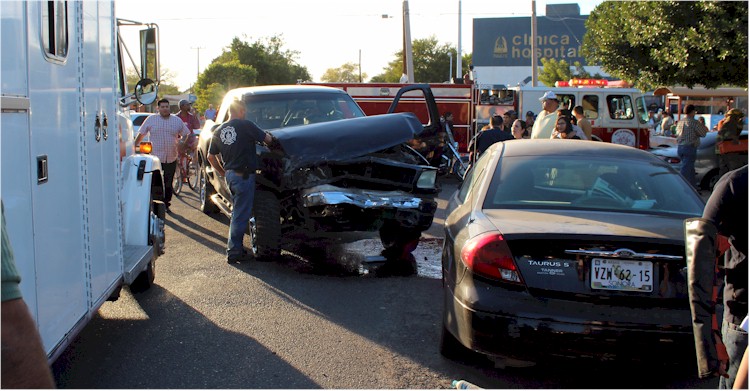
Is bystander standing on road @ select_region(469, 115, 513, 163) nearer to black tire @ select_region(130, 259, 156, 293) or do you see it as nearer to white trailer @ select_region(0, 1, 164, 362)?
black tire @ select_region(130, 259, 156, 293)

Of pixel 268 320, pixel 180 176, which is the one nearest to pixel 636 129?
pixel 180 176

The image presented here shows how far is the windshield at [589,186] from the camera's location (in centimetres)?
493

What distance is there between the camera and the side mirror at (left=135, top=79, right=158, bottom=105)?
625 cm

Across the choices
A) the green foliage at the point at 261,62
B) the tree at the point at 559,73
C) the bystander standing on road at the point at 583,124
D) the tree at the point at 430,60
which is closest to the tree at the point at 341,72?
the tree at the point at 430,60

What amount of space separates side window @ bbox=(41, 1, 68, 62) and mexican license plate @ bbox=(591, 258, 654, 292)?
3.06 metres

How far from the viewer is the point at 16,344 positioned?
1.97 m

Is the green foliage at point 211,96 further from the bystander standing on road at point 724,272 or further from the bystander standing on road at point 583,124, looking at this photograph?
the bystander standing on road at point 724,272

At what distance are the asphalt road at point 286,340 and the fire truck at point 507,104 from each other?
13.5 meters

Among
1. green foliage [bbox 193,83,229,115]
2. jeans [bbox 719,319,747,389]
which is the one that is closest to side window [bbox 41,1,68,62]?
jeans [bbox 719,319,747,389]

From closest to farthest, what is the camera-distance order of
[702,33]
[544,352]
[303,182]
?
[544,352] < [303,182] < [702,33]

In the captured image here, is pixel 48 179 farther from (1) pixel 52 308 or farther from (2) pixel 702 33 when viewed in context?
(2) pixel 702 33

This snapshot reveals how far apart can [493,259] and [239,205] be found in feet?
13.6

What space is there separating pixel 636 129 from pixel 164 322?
54.3 ft

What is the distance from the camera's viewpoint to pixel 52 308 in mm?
3705
